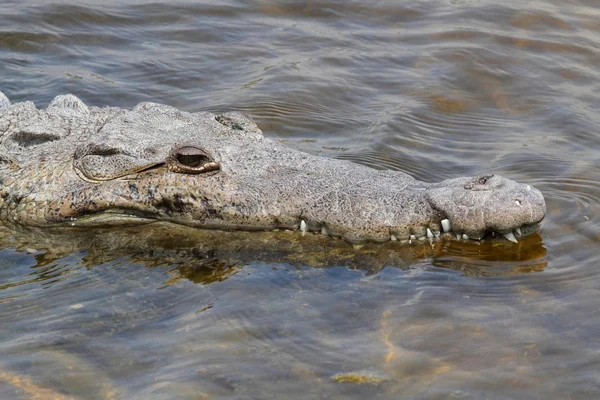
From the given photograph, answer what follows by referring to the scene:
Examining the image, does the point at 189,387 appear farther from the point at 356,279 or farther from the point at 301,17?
the point at 301,17

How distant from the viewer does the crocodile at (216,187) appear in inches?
205

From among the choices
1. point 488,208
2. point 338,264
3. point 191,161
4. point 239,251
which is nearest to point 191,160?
point 191,161

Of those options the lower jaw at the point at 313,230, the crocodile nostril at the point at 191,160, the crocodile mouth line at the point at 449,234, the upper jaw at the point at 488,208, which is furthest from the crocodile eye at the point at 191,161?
the upper jaw at the point at 488,208

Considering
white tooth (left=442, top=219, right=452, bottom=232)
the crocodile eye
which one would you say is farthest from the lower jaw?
the crocodile eye

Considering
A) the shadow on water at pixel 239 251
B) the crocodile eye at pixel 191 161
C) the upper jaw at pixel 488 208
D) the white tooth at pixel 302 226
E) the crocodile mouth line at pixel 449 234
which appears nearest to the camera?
the upper jaw at pixel 488 208

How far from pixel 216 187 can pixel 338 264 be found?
Result: 3.22 ft

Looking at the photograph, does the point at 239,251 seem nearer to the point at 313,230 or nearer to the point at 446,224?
the point at 313,230

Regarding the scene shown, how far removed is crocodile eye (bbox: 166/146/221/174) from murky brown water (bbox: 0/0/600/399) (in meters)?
0.44

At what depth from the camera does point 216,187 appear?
5.67m

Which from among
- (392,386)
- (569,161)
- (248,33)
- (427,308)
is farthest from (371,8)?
(392,386)

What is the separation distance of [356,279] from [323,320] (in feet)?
1.69

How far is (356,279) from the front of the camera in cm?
513

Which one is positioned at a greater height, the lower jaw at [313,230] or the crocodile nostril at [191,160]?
the crocodile nostril at [191,160]

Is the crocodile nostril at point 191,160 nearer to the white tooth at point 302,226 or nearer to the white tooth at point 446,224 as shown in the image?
the white tooth at point 302,226
